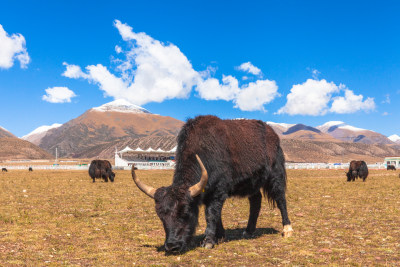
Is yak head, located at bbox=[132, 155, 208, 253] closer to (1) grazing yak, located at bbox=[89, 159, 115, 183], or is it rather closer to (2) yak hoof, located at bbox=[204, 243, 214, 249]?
(2) yak hoof, located at bbox=[204, 243, 214, 249]

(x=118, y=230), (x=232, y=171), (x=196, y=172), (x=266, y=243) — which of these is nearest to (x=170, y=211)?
(x=196, y=172)

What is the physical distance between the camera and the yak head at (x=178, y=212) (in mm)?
6352

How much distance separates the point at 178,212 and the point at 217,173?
1352mm

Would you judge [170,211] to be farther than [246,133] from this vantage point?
No

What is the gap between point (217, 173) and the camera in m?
7.17

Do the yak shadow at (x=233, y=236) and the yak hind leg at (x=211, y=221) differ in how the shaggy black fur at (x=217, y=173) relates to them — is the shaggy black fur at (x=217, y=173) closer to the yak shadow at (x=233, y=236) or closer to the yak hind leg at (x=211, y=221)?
the yak hind leg at (x=211, y=221)

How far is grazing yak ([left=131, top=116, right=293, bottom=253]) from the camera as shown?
Answer: 6452 millimetres

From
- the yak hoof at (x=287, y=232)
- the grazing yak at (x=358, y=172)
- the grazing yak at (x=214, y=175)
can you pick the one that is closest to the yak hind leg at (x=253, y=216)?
the grazing yak at (x=214, y=175)

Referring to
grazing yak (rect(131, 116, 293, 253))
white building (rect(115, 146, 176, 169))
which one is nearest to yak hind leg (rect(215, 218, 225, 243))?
grazing yak (rect(131, 116, 293, 253))

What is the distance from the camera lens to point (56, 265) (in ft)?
19.0

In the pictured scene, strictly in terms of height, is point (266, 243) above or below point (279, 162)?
below

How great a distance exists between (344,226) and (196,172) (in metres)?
5.31

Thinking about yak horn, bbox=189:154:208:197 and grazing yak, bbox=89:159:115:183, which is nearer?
yak horn, bbox=189:154:208:197

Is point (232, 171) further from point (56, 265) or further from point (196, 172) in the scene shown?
point (56, 265)
